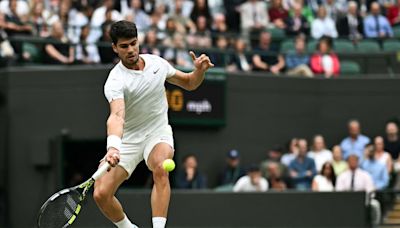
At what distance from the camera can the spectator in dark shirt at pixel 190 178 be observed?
69.1 ft

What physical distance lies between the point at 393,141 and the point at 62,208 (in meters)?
11.1

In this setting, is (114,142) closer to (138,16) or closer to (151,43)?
(151,43)

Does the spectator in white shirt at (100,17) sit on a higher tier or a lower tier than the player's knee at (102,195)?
higher

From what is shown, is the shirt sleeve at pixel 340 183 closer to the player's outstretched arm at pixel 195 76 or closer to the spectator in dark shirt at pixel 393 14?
the spectator in dark shirt at pixel 393 14

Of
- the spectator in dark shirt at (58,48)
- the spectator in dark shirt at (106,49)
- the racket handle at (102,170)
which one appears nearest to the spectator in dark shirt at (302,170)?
the spectator in dark shirt at (106,49)

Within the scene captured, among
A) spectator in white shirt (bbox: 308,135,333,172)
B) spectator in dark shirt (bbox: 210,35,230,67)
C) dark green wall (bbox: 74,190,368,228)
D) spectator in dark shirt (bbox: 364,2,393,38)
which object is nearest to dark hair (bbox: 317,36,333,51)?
spectator in dark shirt (bbox: 364,2,393,38)

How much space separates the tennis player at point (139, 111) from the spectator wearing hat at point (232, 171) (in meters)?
8.70

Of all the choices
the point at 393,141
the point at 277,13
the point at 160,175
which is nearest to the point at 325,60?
the point at 277,13

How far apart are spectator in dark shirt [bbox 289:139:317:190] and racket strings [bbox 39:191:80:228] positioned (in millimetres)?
9676

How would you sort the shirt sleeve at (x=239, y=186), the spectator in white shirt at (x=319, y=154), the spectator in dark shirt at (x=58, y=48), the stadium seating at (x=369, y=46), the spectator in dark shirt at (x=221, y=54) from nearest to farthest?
the shirt sleeve at (x=239, y=186) → the spectator in white shirt at (x=319, y=154) → the spectator in dark shirt at (x=58, y=48) → the spectator in dark shirt at (x=221, y=54) → the stadium seating at (x=369, y=46)

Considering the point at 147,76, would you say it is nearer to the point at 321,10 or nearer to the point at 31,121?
the point at 31,121

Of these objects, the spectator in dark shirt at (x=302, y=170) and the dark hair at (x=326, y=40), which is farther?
the dark hair at (x=326, y=40)

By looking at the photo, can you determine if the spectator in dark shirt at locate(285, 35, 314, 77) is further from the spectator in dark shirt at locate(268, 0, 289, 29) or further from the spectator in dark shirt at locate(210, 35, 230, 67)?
the spectator in dark shirt at locate(210, 35, 230, 67)

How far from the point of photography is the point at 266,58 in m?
23.4
